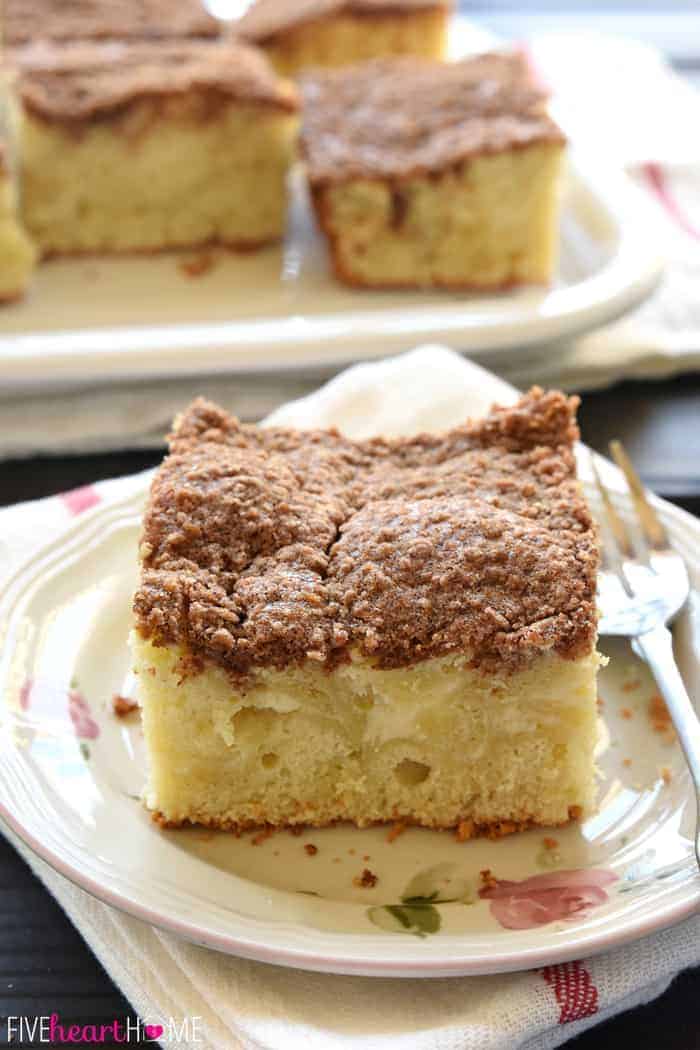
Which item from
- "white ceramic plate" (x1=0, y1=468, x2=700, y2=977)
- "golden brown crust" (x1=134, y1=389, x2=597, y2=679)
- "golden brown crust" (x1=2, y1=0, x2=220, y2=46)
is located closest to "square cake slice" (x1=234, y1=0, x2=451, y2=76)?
"golden brown crust" (x1=2, y1=0, x2=220, y2=46)

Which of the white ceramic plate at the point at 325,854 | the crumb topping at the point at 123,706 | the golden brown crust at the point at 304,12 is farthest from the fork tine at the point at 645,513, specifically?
the golden brown crust at the point at 304,12

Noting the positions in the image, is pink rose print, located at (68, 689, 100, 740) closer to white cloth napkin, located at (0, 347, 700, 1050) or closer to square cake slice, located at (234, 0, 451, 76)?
white cloth napkin, located at (0, 347, 700, 1050)

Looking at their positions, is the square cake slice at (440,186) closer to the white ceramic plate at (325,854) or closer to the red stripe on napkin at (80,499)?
the red stripe on napkin at (80,499)

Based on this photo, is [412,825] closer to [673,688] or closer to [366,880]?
[366,880]

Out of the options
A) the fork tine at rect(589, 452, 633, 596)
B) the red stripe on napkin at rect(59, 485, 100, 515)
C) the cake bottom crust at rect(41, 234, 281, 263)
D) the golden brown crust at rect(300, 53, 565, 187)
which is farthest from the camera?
the cake bottom crust at rect(41, 234, 281, 263)

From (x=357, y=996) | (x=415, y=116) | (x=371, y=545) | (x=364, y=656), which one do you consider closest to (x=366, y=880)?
(x=357, y=996)
